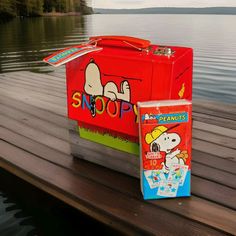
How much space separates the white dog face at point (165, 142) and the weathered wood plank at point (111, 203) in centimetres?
41

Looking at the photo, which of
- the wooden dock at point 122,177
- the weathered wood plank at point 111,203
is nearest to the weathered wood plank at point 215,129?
the wooden dock at point 122,177

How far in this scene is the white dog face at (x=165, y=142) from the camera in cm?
241

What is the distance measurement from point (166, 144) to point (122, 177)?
0.61 meters

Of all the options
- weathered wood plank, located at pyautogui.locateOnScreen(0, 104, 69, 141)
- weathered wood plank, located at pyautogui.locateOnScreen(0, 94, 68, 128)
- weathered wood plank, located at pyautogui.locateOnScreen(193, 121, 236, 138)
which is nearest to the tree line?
weathered wood plank, located at pyautogui.locateOnScreen(0, 94, 68, 128)

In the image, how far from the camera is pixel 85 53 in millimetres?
2689

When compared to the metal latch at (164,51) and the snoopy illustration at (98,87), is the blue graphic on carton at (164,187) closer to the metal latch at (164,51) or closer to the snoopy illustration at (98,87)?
the snoopy illustration at (98,87)

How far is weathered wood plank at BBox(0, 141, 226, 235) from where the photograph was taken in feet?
7.51

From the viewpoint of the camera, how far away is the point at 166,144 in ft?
7.97

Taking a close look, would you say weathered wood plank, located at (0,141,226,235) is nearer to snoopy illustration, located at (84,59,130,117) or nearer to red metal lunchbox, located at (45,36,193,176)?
red metal lunchbox, located at (45,36,193,176)

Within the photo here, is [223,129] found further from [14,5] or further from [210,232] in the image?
[14,5]

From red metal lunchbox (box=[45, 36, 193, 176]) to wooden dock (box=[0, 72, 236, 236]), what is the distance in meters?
0.24

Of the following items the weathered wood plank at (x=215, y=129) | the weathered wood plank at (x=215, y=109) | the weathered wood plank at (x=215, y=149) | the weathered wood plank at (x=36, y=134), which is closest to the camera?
the weathered wood plank at (x=215, y=149)

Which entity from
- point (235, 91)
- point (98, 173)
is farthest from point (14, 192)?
point (235, 91)

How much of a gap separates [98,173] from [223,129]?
1715 millimetres
